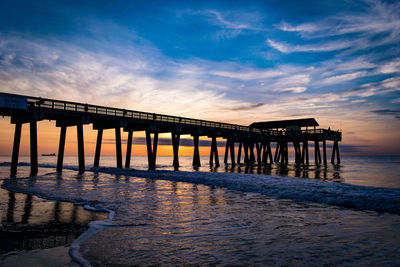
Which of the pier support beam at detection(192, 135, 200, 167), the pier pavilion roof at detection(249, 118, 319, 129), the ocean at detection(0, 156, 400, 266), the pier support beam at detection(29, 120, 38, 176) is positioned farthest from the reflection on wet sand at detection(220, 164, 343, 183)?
the pier support beam at detection(29, 120, 38, 176)

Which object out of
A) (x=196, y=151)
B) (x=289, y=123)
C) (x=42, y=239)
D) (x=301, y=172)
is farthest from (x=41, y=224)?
(x=289, y=123)

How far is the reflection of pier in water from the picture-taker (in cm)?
474

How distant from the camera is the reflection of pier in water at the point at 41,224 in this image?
15.5ft

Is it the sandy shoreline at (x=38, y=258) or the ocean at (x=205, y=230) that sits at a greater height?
the sandy shoreline at (x=38, y=258)

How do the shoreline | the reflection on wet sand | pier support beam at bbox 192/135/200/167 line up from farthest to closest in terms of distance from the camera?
pier support beam at bbox 192/135/200/167 < the reflection on wet sand < the shoreline

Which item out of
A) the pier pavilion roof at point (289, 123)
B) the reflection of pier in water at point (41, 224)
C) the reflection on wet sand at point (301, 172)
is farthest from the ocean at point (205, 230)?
the pier pavilion roof at point (289, 123)

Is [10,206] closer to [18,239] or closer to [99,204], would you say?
[99,204]

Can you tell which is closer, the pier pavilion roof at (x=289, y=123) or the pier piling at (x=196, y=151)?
the pier piling at (x=196, y=151)

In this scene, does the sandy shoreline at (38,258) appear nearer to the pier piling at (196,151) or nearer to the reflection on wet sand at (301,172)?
the reflection on wet sand at (301,172)

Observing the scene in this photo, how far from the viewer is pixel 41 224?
6023 millimetres

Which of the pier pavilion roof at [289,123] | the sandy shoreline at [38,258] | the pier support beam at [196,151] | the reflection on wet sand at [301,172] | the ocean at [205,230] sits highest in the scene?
the pier pavilion roof at [289,123]

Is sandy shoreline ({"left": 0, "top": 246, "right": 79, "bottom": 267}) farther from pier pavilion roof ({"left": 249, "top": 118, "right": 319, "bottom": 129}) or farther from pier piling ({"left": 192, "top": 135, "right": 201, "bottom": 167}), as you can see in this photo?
pier pavilion roof ({"left": 249, "top": 118, "right": 319, "bottom": 129})

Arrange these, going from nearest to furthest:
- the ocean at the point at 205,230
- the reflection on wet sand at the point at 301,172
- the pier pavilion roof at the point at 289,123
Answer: the ocean at the point at 205,230, the reflection on wet sand at the point at 301,172, the pier pavilion roof at the point at 289,123

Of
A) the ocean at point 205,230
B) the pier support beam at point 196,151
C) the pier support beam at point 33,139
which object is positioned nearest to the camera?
the ocean at point 205,230
